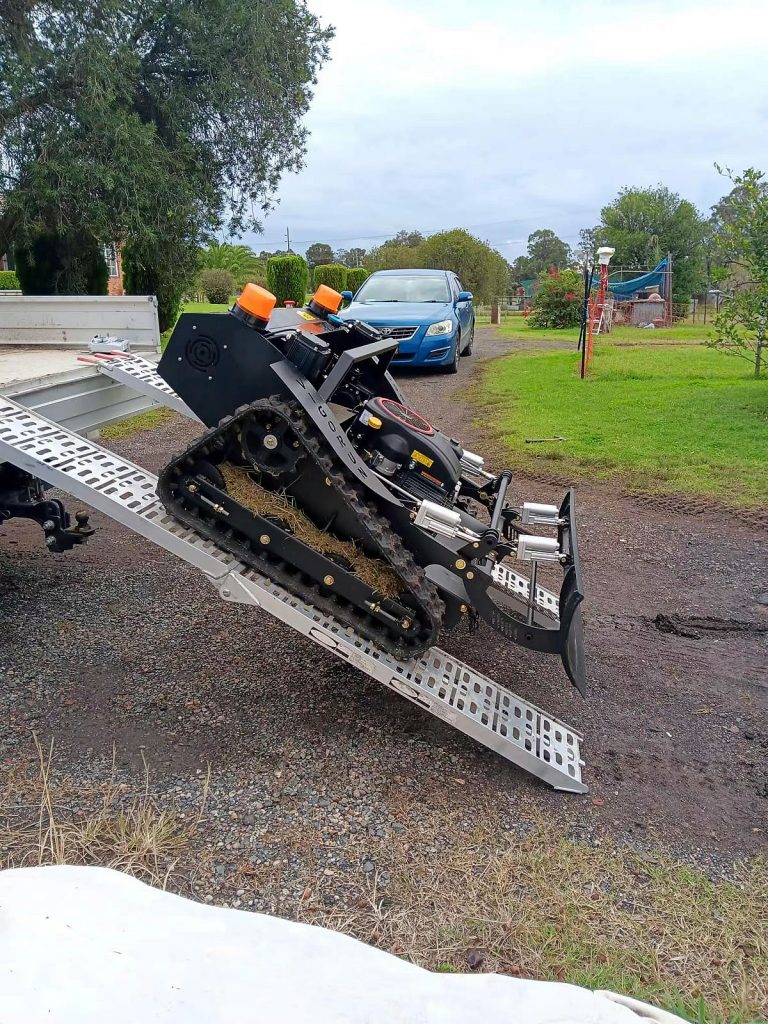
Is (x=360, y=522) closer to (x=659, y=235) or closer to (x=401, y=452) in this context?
(x=401, y=452)

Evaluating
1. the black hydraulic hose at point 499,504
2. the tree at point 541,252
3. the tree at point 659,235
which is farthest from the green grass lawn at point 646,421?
the tree at point 541,252

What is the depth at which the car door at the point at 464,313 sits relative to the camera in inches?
547

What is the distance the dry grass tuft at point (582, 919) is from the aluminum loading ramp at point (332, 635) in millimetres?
457

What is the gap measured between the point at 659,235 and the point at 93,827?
49642 mm

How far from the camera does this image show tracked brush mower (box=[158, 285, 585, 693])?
3316 millimetres

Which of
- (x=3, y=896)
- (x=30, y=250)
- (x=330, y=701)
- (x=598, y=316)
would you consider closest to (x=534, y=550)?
(x=330, y=701)

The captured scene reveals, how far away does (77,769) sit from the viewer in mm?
3189

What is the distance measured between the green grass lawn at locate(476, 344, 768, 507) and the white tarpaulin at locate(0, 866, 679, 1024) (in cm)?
569

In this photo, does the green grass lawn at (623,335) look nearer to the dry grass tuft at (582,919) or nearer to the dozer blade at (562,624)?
the dozer blade at (562,624)

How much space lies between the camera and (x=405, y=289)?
13648 millimetres

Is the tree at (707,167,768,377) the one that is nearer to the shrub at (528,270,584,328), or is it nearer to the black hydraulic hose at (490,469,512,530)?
the black hydraulic hose at (490,469,512,530)

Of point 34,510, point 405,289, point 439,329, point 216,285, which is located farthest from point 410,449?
point 216,285

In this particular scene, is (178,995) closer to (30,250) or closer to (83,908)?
(83,908)

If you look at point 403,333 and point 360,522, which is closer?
point 360,522
